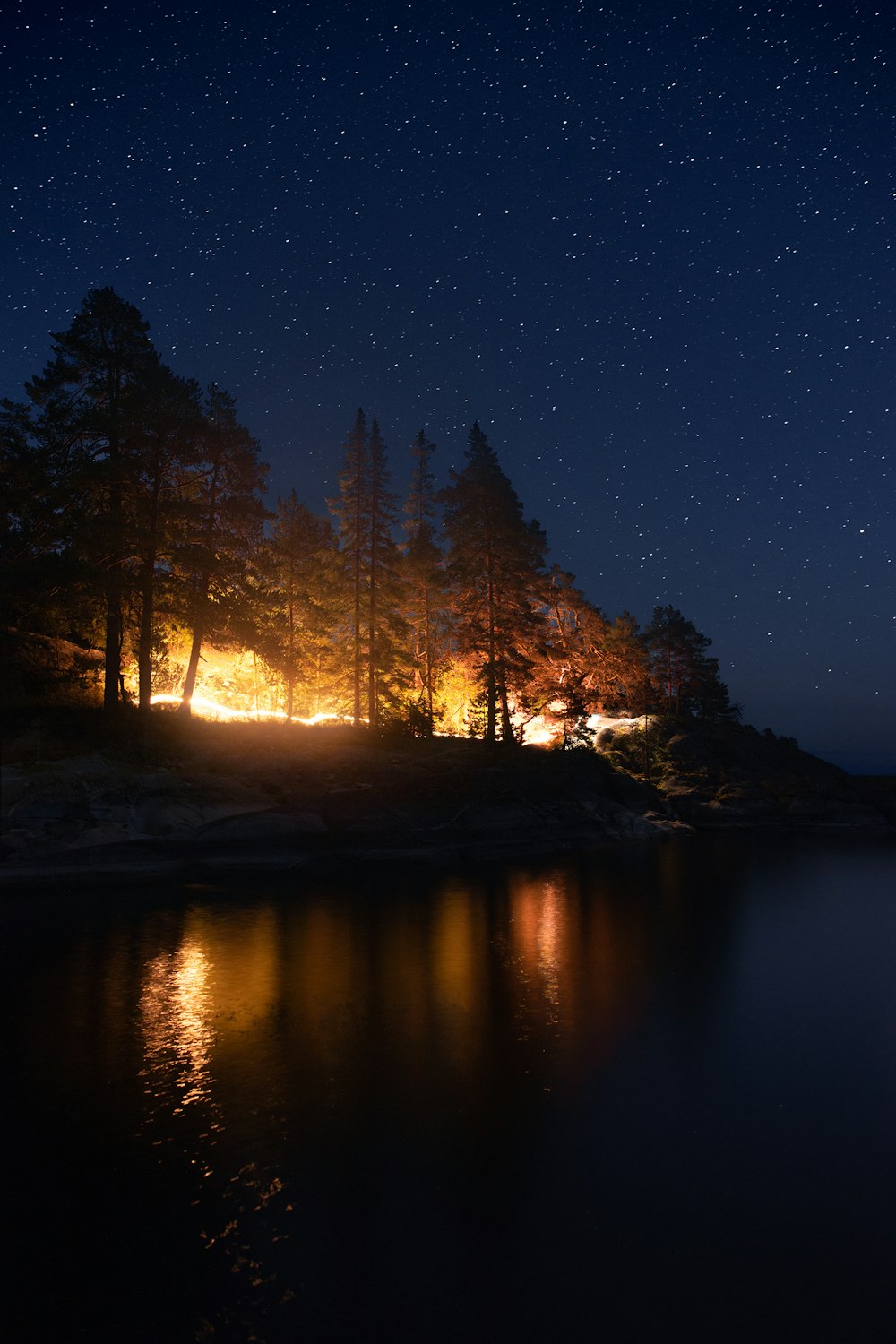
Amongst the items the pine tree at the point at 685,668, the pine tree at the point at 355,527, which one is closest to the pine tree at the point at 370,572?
the pine tree at the point at 355,527

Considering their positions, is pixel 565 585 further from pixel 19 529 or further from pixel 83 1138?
pixel 83 1138

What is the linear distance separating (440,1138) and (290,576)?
1688 inches

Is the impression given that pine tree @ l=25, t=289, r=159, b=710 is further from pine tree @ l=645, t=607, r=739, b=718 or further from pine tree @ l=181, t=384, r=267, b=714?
pine tree @ l=645, t=607, r=739, b=718

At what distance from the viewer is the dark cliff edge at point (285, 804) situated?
2405cm

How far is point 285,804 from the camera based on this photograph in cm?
2933

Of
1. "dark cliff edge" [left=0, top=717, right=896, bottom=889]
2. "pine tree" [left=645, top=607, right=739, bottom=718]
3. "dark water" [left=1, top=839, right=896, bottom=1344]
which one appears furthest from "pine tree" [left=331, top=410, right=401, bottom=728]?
"pine tree" [left=645, top=607, right=739, bottom=718]

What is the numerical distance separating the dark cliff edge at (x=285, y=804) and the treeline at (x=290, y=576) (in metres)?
3.76

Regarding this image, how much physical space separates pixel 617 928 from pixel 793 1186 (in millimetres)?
12437

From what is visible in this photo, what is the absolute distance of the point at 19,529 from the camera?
2786cm

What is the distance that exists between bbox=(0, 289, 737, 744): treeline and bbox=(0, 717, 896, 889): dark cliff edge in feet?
12.3

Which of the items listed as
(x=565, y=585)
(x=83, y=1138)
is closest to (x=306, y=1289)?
(x=83, y=1138)

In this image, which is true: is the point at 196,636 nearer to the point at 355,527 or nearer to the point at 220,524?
the point at 220,524

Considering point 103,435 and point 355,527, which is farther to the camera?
point 355,527

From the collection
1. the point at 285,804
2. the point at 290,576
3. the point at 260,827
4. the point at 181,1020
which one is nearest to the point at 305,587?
the point at 290,576
